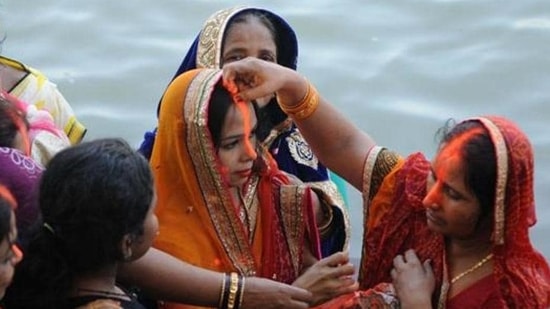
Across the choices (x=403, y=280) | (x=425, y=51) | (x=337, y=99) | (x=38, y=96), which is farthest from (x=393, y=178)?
(x=425, y=51)

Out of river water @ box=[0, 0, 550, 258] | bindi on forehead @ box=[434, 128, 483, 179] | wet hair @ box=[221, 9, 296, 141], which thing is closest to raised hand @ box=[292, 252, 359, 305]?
bindi on forehead @ box=[434, 128, 483, 179]

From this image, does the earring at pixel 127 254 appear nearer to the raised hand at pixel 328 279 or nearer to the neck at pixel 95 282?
the neck at pixel 95 282

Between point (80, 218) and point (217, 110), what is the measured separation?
0.64 metres

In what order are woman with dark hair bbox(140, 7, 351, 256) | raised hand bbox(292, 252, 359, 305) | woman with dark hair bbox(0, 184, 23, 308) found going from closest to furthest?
woman with dark hair bbox(0, 184, 23, 308)
raised hand bbox(292, 252, 359, 305)
woman with dark hair bbox(140, 7, 351, 256)

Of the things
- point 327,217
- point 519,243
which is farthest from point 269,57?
point 519,243

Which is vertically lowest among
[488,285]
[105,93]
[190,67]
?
[105,93]

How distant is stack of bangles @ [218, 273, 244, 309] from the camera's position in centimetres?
311

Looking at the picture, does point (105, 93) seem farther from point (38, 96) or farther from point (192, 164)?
point (192, 164)

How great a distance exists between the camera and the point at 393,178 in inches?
130

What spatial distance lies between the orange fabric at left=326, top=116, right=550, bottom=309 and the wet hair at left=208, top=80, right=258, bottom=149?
48cm

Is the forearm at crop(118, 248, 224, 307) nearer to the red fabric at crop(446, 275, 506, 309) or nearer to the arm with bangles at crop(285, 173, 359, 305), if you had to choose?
the arm with bangles at crop(285, 173, 359, 305)

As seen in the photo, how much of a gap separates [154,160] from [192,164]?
0.36ft

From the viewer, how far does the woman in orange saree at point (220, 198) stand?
3.15m

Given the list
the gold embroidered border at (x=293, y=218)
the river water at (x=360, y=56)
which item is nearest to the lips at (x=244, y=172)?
the gold embroidered border at (x=293, y=218)
